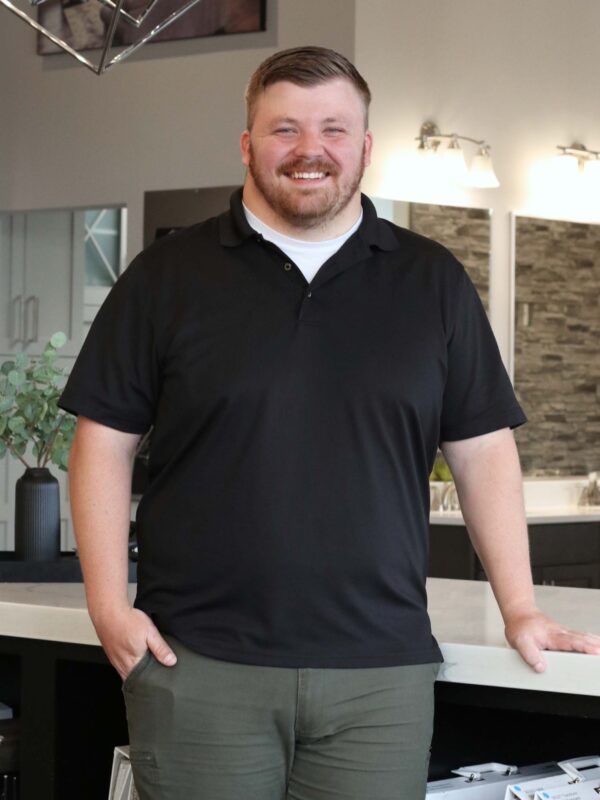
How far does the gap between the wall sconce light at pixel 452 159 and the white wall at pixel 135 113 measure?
1.38ft

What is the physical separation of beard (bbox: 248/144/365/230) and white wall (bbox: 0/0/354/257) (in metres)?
3.32

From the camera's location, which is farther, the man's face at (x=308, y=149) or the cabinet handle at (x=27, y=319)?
the cabinet handle at (x=27, y=319)

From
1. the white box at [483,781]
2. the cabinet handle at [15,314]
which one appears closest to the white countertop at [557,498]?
the cabinet handle at [15,314]

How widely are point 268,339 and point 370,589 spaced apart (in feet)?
1.12

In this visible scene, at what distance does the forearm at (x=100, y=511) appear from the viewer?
187cm

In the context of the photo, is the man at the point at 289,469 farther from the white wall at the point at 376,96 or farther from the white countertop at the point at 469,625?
the white wall at the point at 376,96

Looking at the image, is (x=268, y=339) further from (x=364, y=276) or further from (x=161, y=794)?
(x=161, y=794)

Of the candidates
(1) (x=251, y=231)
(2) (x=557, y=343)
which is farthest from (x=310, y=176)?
(2) (x=557, y=343)

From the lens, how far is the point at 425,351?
6.04 feet

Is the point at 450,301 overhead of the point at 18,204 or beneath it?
beneath

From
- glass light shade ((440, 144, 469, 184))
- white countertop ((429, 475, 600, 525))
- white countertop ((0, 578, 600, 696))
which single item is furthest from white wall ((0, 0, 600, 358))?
white countertop ((0, 578, 600, 696))

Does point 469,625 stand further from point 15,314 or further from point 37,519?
point 15,314

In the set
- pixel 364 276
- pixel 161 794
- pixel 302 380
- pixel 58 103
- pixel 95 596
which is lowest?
pixel 161 794

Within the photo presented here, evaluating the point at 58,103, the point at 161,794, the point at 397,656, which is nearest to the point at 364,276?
the point at 397,656
